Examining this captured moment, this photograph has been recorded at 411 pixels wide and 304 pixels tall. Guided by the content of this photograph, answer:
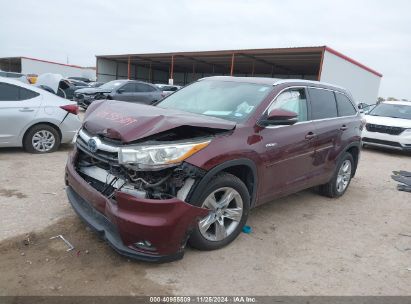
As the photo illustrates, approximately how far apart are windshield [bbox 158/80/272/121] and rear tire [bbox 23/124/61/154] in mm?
3436

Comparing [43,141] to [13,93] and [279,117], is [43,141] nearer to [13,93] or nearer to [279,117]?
[13,93]

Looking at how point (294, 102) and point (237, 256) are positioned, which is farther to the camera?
point (294, 102)

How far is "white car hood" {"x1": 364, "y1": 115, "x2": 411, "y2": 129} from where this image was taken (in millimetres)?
10648

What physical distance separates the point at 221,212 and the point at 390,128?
29.0ft

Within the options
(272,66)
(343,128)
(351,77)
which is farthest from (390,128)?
(272,66)

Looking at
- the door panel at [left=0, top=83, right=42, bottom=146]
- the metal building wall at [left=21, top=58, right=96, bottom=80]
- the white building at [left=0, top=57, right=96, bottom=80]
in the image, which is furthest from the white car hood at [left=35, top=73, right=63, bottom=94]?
the metal building wall at [left=21, top=58, right=96, bottom=80]

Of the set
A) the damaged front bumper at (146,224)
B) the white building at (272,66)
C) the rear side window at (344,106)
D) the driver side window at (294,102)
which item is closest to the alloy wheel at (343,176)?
→ the rear side window at (344,106)

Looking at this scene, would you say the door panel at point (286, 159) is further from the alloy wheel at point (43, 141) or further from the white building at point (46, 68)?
the white building at point (46, 68)

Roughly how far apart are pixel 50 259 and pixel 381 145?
1009 cm

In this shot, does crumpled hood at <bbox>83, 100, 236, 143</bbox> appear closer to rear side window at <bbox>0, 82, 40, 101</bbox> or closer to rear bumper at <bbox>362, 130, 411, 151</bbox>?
rear side window at <bbox>0, 82, 40, 101</bbox>

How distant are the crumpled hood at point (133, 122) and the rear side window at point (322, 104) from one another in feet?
5.72

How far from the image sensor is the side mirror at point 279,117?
13.0 ft

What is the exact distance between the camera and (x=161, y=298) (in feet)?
9.69

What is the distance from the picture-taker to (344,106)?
5945 millimetres
